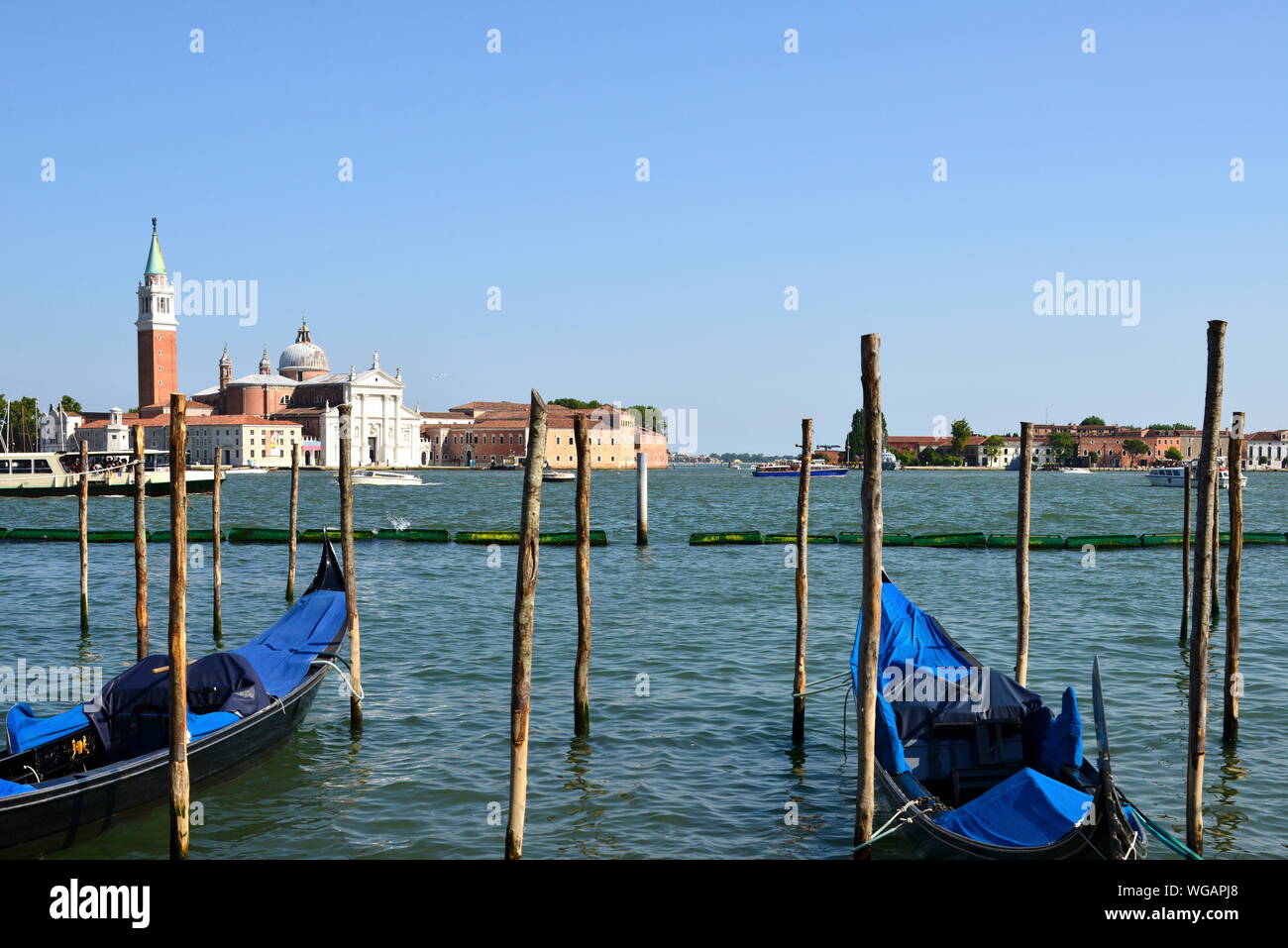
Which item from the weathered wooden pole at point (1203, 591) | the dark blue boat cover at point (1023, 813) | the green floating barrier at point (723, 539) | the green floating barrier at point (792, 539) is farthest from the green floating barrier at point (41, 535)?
the weathered wooden pole at point (1203, 591)

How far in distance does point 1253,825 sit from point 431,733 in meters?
6.87

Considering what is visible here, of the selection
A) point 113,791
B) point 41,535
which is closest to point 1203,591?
point 113,791

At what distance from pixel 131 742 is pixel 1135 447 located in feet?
504

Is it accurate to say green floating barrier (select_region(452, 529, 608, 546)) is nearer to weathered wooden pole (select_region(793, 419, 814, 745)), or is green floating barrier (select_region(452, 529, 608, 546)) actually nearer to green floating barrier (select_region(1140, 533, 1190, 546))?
green floating barrier (select_region(1140, 533, 1190, 546))

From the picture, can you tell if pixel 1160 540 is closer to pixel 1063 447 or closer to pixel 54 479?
pixel 54 479

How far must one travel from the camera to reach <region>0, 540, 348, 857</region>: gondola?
24.5ft

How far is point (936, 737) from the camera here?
8.41m

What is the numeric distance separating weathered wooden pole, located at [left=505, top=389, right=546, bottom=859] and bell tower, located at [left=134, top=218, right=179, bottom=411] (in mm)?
104916

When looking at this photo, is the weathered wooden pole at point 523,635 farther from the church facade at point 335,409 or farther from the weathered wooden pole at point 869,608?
the church facade at point 335,409

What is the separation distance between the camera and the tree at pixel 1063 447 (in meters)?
147

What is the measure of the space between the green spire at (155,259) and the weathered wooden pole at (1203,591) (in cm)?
10841
